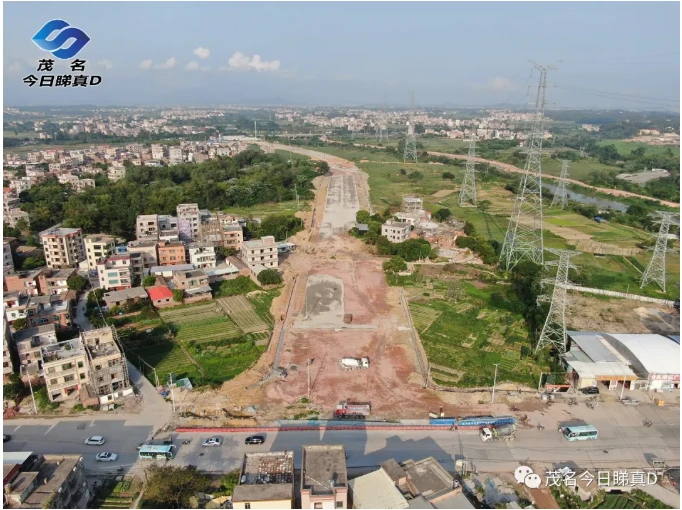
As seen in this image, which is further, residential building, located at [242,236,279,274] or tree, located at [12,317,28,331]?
residential building, located at [242,236,279,274]

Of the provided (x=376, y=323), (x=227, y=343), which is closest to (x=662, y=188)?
(x=376, y=323)

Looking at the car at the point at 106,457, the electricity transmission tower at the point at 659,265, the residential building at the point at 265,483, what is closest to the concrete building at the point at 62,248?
the car at the point at 106,457

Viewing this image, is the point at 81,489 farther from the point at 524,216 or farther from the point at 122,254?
the point at 524,216

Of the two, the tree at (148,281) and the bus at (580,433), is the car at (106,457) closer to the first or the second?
the tree at (148,281)

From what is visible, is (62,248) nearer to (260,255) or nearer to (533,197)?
(260,255)

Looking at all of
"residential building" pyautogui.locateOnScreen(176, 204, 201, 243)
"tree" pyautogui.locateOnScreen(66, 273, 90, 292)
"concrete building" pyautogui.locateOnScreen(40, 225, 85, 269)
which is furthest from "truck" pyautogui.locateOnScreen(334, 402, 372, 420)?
"concrete building" pyautogui.locateOnScreen(40, 225, 85, 269)

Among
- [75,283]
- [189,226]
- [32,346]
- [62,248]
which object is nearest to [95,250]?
[62,248]

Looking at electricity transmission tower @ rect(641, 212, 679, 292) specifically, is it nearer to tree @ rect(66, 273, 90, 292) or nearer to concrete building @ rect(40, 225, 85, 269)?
tree @ rect(66, 273, 90, 292)
